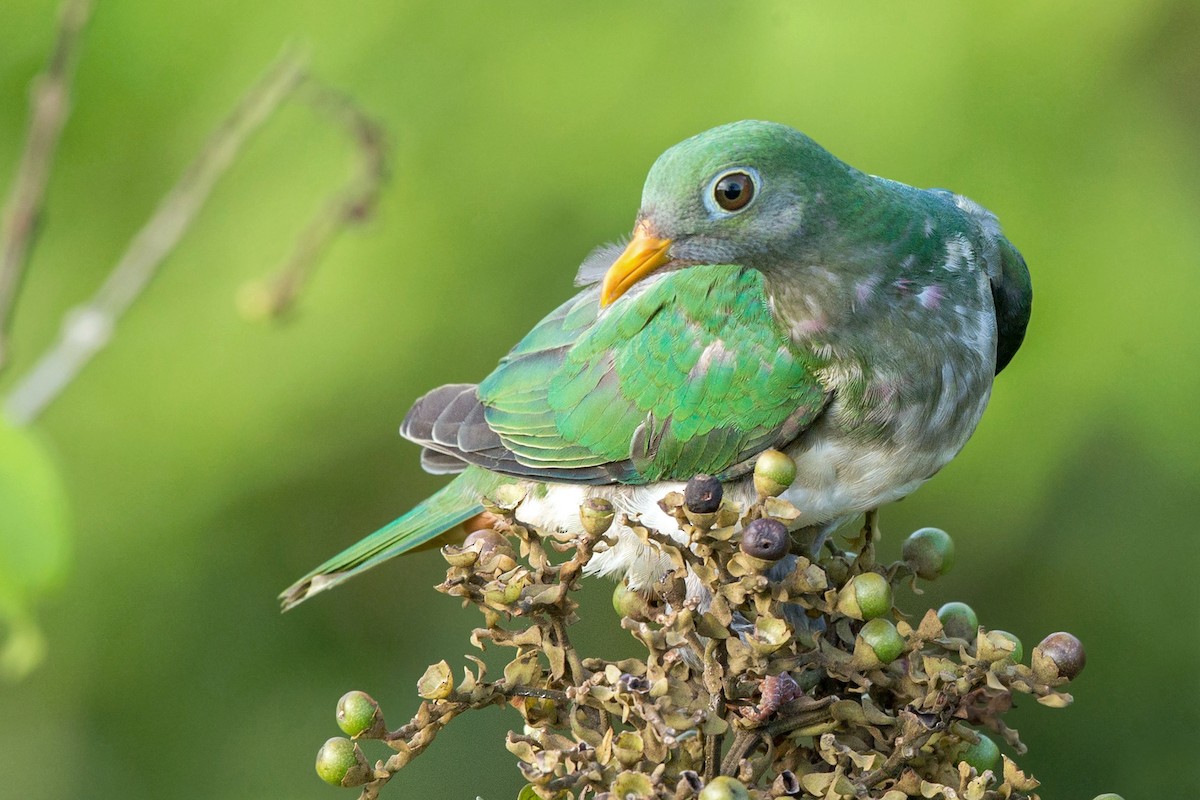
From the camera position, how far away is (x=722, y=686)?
1.96m

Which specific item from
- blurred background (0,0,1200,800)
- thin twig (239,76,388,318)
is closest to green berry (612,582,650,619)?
thin twig (239,76,388,318)

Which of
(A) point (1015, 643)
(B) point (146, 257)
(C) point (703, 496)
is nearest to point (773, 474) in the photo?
(C) point (703, 496)

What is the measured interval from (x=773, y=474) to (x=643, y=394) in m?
0.92

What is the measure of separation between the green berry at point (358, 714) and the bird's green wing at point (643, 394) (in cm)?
99

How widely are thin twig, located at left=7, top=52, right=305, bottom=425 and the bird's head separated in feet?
2.72

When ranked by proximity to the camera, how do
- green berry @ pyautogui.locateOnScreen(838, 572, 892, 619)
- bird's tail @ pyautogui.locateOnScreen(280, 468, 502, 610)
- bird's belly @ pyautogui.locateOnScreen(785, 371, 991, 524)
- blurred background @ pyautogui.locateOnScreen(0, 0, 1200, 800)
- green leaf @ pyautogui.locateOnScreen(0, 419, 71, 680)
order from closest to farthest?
green leaf @ pyautogui.locateOnScreen(0, 419, 71, 680), green berry @ pyautogui.locateOnScreen(838, 572, 892, 619), bird's belly @ pyautogui.locateOnScreen(785, 371, 991, 524), bird's tail @ pyautogui.locateOnScreen(280, 468, 502, 610), blurred background @ pyautogui.locateOnScreen(0, 0, 1200, 800)

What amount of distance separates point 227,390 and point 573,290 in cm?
110

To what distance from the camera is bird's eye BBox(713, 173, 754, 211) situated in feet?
7.79

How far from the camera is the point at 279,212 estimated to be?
13.5 feet

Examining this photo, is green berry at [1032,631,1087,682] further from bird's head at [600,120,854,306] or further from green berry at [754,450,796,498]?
bird's head at [600,120,854,306]

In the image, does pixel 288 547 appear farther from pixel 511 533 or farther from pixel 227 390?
pixel 511 533

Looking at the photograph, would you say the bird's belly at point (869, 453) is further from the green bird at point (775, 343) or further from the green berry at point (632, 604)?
the green berry at point (632, 604)

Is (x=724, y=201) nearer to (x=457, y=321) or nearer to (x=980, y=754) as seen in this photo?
(x=980, y=754)

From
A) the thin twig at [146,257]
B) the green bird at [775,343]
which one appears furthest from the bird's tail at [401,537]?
the thin twig at [146,257]
